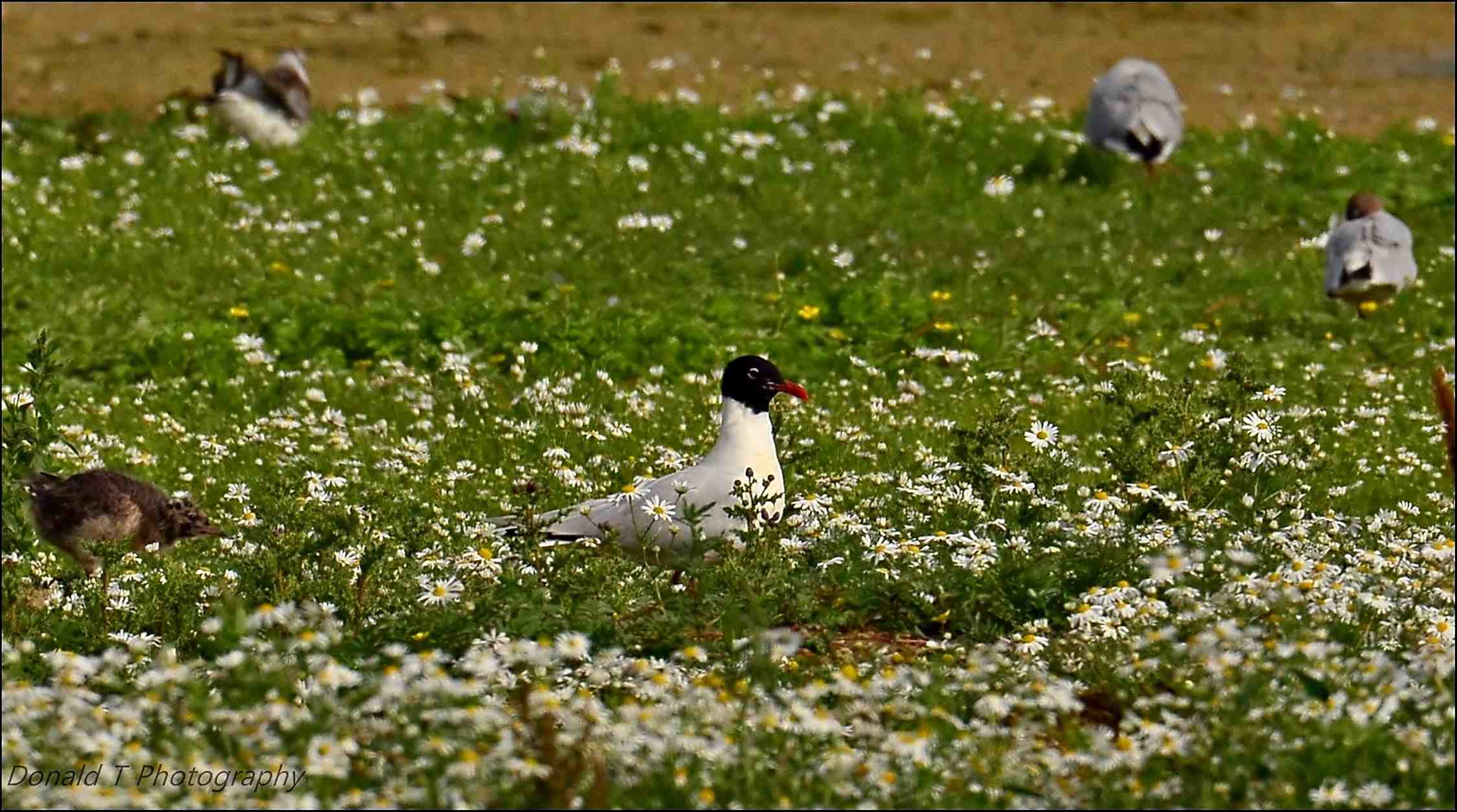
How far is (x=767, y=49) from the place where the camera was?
69.8 ft

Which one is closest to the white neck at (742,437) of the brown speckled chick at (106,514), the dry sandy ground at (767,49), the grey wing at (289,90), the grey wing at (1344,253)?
the brown speckled chick at (106,514)

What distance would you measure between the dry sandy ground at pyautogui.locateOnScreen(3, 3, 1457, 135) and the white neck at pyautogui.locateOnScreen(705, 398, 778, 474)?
36.6ft

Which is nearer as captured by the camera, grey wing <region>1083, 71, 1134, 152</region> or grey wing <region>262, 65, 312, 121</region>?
grey wing <region>1083, 71, 1134, 152</region>

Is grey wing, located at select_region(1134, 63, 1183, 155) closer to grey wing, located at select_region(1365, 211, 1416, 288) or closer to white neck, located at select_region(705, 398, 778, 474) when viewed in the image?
grey wing, located at select_region(1365, 211, 1416, 288)

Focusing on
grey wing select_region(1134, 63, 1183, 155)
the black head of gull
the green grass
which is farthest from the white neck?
grey wing select_region(1134, 63, 1183, 155)

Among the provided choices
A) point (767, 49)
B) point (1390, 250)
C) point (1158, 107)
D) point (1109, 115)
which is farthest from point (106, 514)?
point (767, 49)

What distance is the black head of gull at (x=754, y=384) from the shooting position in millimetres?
8422

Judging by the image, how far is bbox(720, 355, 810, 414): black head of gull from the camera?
842 centimetres

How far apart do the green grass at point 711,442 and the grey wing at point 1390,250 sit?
31cm

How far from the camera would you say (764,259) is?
1511cm

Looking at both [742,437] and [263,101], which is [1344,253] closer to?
[742,437]

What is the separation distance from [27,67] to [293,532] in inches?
558

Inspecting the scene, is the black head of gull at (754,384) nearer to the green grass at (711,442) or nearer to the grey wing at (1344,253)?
the green grass at (711,442)

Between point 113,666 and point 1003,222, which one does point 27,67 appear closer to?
point 1003,222
